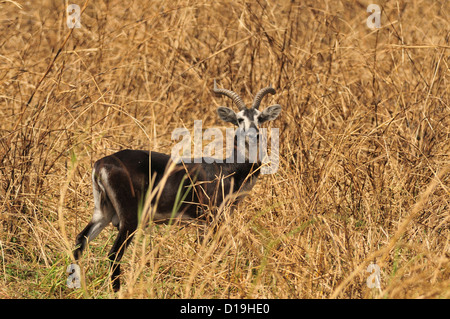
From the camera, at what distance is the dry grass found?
4.44 metres

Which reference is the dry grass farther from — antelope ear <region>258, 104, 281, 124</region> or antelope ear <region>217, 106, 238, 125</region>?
antelope ear <region>217, 106, 238, 125</region>

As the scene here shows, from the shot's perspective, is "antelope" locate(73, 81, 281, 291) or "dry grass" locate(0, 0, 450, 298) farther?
"antelope" locate(73, 81, 281, 291)

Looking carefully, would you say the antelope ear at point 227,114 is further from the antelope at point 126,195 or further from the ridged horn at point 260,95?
the antelope at point 126,195

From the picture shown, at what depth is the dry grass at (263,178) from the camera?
4.44 metres

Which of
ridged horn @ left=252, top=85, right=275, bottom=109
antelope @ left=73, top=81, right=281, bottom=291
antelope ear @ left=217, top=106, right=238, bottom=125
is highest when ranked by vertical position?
ridged horn @ left=252, top=85, right=275, bottom=109

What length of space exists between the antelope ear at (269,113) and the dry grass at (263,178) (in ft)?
0.67

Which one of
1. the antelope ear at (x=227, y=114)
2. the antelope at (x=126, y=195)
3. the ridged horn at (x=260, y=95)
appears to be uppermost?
the ridged horn at (x=260, y=95)

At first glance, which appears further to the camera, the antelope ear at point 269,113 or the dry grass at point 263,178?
the antelope ear at point 269,113

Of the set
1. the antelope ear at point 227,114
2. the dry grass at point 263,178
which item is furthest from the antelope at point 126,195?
the antelope ear at point 227,114

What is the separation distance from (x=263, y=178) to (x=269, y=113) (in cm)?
65

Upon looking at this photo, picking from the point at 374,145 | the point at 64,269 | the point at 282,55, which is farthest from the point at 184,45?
the point at 64,269

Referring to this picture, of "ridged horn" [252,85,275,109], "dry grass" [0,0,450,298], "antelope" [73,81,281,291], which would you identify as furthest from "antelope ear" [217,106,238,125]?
"antelope" [73,81,281,291]

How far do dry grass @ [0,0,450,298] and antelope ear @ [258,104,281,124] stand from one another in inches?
8.1

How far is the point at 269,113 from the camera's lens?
617 centimetres
